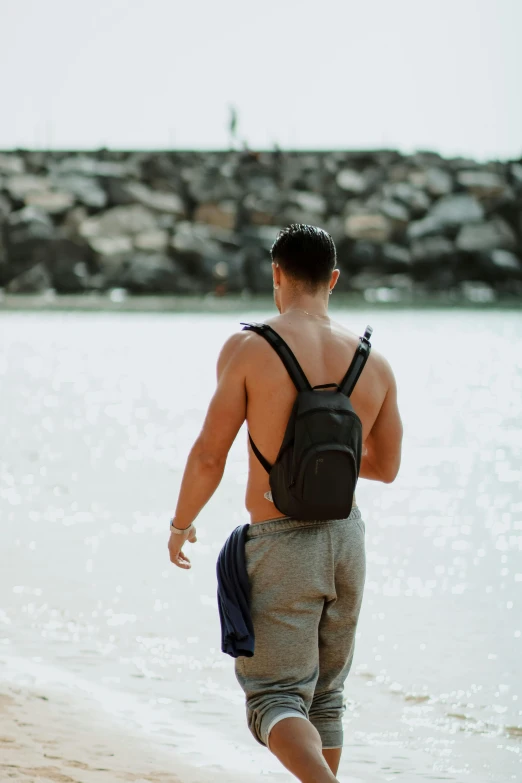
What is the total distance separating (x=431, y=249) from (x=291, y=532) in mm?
43055

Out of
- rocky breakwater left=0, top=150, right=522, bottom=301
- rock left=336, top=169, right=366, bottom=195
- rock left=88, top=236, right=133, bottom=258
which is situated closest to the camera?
rocky breakwater left=0, top=150, right=522, bottom=301

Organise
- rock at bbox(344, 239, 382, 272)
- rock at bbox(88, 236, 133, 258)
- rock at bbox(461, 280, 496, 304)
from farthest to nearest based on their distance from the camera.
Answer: rock at bbox(344, 239, 382, 272)
rock at bbox(461, 280, 496, 304)
rock at bbox(88, 236, 133, 258)

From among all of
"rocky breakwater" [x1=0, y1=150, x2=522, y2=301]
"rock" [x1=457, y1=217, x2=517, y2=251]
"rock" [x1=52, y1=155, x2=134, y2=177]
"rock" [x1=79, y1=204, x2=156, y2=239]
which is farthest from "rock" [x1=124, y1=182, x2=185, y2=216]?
"rock" [x1=457, y1=217, x2=517, y2=251]

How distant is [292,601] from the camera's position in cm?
262

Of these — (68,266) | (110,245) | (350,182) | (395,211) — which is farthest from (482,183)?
(68,266)

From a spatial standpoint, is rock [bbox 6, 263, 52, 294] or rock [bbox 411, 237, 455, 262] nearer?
rock [bbox 6, 263, 52, 294]

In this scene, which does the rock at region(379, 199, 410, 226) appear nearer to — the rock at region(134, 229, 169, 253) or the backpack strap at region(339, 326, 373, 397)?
the rock at region(134, 229, 169, 253)

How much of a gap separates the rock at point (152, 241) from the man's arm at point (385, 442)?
41.2 metres

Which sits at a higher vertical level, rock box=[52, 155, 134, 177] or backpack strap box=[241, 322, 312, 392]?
rock box=[52, 155, 134, 177]

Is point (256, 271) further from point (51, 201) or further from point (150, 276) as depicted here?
point (51, 201)

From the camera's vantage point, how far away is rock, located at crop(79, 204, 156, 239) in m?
44.6

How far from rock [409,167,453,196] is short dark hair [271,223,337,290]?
4711cm

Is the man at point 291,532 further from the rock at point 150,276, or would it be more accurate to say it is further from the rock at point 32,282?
the rock at point 32,282

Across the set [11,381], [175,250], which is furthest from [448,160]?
[11,381]
